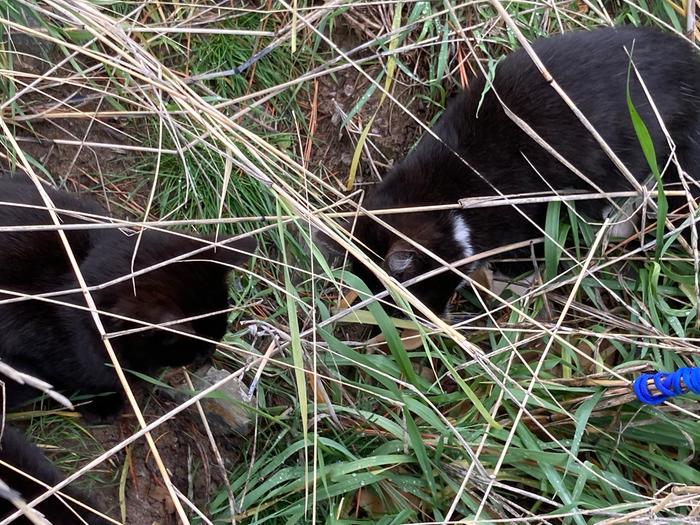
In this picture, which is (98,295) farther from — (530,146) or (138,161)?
(530,146)

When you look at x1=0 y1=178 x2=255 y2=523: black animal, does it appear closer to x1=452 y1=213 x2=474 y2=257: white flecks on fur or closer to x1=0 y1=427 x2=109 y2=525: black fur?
x1=0 y1=427 x2=109 y2=525: black fur

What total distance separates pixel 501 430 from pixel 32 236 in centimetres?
129

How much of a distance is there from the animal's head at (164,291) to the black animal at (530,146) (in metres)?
0.51

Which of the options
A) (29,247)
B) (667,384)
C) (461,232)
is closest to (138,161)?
(29,247)

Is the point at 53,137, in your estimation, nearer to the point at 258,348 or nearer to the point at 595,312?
the point at 258,348

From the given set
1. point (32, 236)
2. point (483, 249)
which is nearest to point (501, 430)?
point (483, 249)

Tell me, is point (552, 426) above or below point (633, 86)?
below

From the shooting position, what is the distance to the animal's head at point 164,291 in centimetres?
181

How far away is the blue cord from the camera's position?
157 cm

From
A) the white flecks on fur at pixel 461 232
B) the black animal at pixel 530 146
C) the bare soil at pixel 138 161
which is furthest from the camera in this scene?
the white flecks on fur at pixel 461 232

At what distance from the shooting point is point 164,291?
Result: 183cm

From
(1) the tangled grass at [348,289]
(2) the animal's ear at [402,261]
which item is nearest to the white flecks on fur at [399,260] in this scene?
(2) the animal's ear at [402,261]

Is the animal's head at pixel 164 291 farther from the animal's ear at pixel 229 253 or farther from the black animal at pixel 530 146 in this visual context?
the black animal at pixel 530 146

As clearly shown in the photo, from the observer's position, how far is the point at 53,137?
7.72ft
